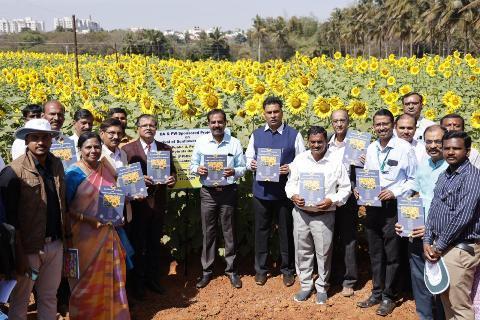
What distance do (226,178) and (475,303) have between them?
254 cm

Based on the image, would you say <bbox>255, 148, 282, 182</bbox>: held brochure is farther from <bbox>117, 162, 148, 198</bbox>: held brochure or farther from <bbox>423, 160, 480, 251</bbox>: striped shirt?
<bbox>423, 160, 480, 251</bbox>: striped shirt

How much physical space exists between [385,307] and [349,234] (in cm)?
78

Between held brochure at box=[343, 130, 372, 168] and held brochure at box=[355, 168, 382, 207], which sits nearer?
held brochure at box=[355, 168, 382, 207]

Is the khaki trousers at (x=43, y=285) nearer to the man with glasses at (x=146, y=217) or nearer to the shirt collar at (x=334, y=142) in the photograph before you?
the man with glasses at (x=146, y=217)

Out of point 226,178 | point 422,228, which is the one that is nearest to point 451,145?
point 422,228

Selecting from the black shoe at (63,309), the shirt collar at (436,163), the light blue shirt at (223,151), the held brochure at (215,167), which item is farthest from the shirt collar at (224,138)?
the black shoe at (63,309)

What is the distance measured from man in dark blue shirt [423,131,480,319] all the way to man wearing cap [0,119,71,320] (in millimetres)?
2833

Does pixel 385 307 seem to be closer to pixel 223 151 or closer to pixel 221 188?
pixel 221 188

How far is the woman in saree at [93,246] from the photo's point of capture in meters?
4.13

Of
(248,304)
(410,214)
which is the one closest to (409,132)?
(410,214)

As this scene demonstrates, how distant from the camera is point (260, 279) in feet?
Answer: 18.4

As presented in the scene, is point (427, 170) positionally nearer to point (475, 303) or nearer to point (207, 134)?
point (475, 303)

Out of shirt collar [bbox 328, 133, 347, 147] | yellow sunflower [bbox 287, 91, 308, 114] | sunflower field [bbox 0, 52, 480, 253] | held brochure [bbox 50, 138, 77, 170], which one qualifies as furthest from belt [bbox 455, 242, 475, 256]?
held brochure [bbox 50, 138, 77, 170]

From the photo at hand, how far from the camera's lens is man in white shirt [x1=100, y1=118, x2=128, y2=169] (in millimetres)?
4680
